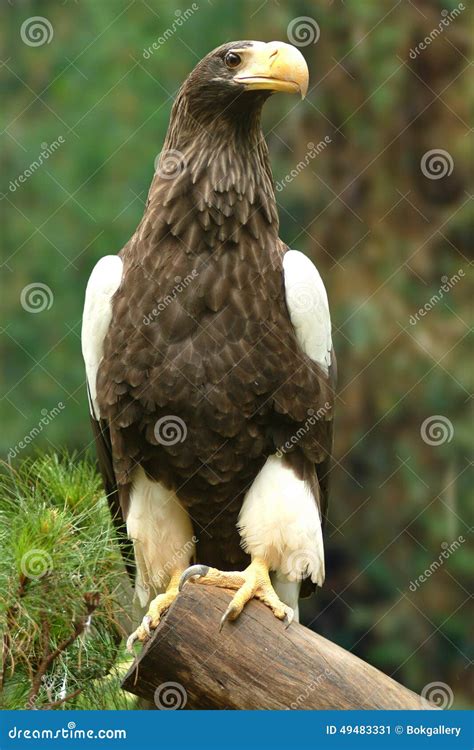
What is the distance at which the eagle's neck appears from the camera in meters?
3.12

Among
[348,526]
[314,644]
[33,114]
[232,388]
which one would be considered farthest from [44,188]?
[314,644]

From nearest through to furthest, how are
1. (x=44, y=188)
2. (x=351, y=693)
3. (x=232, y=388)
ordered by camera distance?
(x=351, y=693), (x=232, y=388), (x=44, y=188)

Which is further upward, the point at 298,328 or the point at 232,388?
the point at 298,328

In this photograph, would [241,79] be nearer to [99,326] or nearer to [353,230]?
[99,326]

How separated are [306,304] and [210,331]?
0.99ft

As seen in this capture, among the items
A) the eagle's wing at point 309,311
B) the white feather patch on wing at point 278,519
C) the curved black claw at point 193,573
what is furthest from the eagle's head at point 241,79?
the curved black claw at point 193,573

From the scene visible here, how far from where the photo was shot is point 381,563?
19.6ft

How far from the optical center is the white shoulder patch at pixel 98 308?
3.19m

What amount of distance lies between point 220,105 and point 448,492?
3156mm

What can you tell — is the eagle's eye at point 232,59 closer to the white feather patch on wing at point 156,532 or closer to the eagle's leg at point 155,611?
the white feather patch on wing at point 156,532

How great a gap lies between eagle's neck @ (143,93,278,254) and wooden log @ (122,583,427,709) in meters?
1.05

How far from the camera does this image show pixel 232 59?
3.12m

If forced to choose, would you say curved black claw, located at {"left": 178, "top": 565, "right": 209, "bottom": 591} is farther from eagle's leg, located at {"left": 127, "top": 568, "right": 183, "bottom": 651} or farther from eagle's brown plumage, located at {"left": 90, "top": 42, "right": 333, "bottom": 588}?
eagle's brown plumage, located at {"left": 90, "top": 42, "right": 333, "bottom": 588}

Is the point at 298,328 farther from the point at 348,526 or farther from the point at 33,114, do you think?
the point at 33,114
